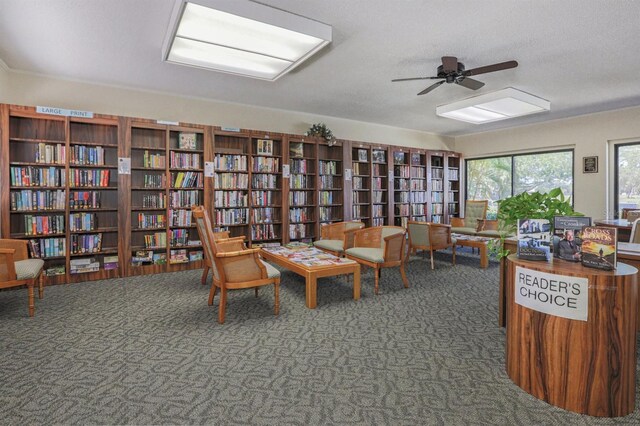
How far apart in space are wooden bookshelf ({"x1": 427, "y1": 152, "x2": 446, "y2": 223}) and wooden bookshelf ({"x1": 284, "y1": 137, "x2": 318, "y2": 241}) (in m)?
3.50

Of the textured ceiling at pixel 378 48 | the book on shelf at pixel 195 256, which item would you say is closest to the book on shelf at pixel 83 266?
the book on shelf at pixel 195 256

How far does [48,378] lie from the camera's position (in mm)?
2170

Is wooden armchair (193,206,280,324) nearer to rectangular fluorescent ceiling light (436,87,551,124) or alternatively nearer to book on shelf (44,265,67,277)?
book on shelf (44,265,67,277)

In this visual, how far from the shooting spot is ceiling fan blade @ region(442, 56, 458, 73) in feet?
12.8

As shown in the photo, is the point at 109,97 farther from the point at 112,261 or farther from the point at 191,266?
the point at 191,266

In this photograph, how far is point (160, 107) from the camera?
5.44 m

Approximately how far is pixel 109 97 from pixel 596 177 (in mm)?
9127

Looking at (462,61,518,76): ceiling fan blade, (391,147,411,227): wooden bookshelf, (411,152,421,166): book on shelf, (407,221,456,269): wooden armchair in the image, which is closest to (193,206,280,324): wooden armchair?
(407,221,456,269): wooden armchair

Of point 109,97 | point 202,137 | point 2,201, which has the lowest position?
point 2,201

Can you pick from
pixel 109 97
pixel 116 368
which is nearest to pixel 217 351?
pixel 116 368

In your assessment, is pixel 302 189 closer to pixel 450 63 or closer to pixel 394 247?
pixel 394 247

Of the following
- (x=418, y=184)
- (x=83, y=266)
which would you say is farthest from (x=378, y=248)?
(x=83, y=266)

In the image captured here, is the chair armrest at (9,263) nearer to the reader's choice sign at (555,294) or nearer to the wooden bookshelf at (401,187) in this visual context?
the reader's choice sign at (555,294)

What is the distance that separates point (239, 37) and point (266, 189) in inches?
123
